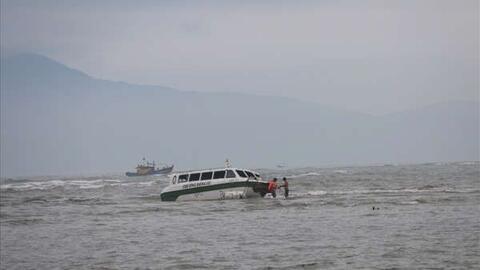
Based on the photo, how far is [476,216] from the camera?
89.9 ft

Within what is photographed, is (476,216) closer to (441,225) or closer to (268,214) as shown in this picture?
(441,225)

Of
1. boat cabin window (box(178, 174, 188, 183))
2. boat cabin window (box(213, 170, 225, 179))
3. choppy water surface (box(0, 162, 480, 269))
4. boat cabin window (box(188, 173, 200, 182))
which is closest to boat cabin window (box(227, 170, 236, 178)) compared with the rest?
boat cabin window (box(213, 170, 225, 179))

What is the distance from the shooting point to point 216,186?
44188 mm

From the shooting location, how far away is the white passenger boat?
4384 cm

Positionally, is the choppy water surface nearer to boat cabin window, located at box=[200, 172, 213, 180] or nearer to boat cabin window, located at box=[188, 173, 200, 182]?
boat cabin window, located at box=[200, 172, 213, 180]

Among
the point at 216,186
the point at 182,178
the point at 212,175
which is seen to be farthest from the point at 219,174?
the point at 182,178

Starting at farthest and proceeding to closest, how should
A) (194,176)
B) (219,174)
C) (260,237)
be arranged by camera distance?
1. (194,176)
2. (219,174)
3. (260,237)

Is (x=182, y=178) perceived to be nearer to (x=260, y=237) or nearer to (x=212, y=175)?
(x=212, y=175)

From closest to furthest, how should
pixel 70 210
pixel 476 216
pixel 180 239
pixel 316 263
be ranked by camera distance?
1. pixel 316 263
2. pixel 180 239
3. pixel 476 216
4. pixel 70 210

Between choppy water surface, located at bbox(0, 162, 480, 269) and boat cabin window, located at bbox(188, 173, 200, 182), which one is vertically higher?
boat cabin window, located at bbox(188, 173, 200, 182)

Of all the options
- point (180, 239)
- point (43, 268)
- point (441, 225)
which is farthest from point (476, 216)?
point (43, 268)

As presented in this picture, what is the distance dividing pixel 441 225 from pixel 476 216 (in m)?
3.37

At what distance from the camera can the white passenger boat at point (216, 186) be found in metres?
43.8

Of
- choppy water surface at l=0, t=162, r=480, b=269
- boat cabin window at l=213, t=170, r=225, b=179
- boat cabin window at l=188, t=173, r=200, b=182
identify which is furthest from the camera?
boat cabin window at l=188, t=173, r=200, b=182
